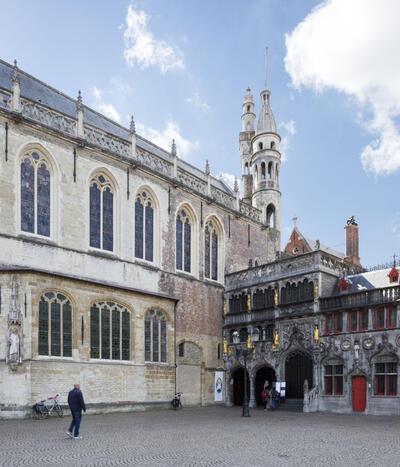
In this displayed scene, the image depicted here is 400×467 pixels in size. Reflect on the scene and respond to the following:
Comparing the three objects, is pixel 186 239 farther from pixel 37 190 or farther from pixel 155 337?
pixel 37 190

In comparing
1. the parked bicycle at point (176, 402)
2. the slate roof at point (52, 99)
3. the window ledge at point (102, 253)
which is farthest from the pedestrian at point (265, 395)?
the slate roof at point (52, 99)

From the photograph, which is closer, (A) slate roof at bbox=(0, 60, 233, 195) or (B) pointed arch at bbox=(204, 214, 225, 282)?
(A) slate roof at bbox=(0, 60, 233, 195)

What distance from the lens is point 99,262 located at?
88.0ft

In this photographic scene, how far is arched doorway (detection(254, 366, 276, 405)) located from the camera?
31.4 m

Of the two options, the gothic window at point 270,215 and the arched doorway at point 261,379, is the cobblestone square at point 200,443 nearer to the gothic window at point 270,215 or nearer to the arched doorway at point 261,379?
the arched doorway at point 261,379

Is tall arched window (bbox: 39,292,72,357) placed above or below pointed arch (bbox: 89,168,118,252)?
below

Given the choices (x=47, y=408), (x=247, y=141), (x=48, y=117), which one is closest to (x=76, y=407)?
(x=47, y=408)

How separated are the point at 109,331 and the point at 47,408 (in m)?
5.47

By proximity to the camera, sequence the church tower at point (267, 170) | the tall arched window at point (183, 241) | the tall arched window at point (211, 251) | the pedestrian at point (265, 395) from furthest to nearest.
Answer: the church tower at point (267, 170) → the tall arched window at point (211, 251) → the tall arched window at point (183, 241) → the pedestrian at point (265, 395)

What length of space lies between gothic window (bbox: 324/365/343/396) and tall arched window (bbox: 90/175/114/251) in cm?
1368

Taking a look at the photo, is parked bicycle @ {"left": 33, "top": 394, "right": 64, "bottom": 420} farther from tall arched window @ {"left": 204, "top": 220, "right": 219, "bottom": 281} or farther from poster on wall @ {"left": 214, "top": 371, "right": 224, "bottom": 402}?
tall arched window @ {"left": 204, "top": 220, "right": 219, "bottom": 281}

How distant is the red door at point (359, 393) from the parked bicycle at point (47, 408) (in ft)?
47.7

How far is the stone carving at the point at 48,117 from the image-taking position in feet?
82.3

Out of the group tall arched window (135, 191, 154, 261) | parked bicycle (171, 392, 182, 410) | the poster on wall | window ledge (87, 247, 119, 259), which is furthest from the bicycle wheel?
the poster on wall
